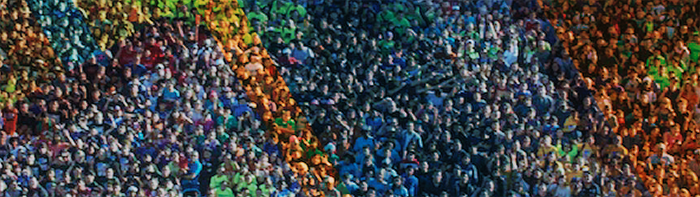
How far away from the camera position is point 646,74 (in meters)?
2.16

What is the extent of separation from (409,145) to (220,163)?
391mm

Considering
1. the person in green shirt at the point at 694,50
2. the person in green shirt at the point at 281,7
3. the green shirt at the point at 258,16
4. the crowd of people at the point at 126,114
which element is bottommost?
the crowd of people at the point at 126,114

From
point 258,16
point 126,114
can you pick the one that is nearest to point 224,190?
point 126,114

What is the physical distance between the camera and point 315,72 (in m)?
2.10

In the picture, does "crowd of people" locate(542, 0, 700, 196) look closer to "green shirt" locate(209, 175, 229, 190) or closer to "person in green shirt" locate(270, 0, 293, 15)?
"person in green shirt" locate(270, 0, 293, 15)

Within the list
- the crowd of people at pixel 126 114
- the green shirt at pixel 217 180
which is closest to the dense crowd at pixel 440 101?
the crowd of people at pixel 126 114

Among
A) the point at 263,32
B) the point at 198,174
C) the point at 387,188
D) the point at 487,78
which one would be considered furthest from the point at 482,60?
the point at 198,174

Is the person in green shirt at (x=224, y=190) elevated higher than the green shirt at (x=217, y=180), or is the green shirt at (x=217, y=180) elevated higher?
the green shirt at (x=217, y=180)

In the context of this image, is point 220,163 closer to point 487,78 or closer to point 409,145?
point 409,145

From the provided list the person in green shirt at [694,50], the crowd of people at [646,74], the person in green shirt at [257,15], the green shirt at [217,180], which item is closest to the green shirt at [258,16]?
the person in green shirt at [257,15]

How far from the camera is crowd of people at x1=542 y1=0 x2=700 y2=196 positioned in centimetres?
214

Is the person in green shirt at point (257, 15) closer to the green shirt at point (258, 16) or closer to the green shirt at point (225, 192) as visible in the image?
the green shirt at point (258, 16)

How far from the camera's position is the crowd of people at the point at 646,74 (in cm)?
214

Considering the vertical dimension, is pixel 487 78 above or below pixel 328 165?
above
